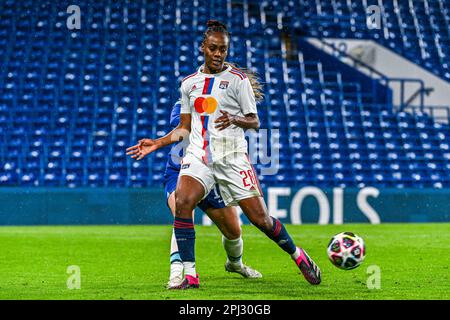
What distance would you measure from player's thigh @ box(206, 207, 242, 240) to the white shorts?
51 centimetres

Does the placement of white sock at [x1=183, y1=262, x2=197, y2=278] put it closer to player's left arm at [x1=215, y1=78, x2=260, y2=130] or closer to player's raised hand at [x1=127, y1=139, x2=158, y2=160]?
player's raised hand at [x1=127, y1=139, x2=158, y2=160]

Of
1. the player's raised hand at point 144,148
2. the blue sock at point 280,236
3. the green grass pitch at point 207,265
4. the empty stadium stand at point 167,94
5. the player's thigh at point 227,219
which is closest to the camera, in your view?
the green grass pitch at point 207,265

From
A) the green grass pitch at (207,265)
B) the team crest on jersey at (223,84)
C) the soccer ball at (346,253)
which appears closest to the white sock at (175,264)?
the green grass pitch at (207,265)

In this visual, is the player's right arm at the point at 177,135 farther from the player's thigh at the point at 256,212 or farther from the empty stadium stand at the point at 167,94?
the empty stadium stand at the point at 167,94

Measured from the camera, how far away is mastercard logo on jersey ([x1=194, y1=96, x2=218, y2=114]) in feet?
23.7

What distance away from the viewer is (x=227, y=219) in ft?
26.2

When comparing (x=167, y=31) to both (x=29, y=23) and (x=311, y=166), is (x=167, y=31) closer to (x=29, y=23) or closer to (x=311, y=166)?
(x=29, y=23)

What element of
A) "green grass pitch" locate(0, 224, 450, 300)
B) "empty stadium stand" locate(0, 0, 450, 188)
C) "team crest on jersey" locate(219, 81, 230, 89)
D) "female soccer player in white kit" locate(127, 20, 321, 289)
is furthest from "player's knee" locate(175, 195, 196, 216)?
"empty stadium stand" locate(0, 0, 450, 188)

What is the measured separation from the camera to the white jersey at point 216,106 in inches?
285

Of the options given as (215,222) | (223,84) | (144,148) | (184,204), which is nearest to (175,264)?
(215,222)

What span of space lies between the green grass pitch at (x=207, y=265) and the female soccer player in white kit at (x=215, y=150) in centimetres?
50

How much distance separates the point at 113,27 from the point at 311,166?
18.6 feet
